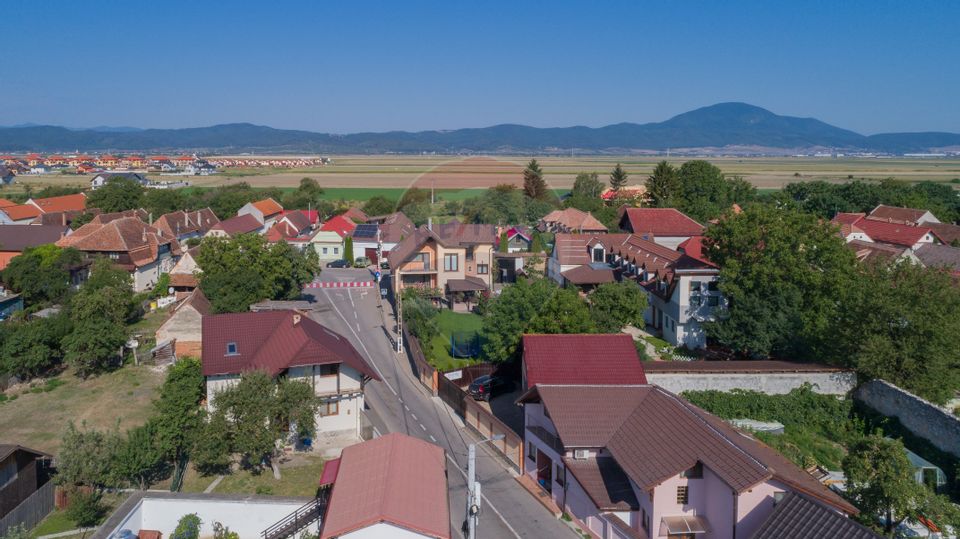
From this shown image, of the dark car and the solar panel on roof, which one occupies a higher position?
the solar panel on roof

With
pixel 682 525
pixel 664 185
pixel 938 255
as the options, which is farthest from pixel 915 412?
pixel 664 185

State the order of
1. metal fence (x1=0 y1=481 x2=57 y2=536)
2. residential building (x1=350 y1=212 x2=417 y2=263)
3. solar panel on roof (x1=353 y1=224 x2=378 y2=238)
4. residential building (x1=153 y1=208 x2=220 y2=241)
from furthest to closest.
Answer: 1. solar panel on roof (x1=353 y1=224 x2=378 y2=238)
2. residential building (x1=153 y1=208 x2=220 y2=241)
3. residential building (x1=350 y1=212 x2=417 y2=263)
4. metal fence (x1=0 y1=481 x2=57 y2=536)

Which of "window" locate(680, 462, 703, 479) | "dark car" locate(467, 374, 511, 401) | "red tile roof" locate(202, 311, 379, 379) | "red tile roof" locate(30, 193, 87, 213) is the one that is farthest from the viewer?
"red tile roof" locate(30, 193, 87, 213)

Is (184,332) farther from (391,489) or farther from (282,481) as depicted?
(391,489)

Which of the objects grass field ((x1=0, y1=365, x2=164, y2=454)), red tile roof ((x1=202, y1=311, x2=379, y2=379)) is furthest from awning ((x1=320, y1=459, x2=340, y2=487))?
grass field ((x1=0, y1=365, x2=164, y2=454))

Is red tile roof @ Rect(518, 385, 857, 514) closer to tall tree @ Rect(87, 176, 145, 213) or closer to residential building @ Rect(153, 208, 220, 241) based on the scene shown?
residential building @ Rect(153, 208, 220, 241)

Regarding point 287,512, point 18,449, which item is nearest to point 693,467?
point 287,512

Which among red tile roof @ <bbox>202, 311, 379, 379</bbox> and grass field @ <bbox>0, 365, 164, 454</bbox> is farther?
grass field @ <bbox>0, 365, 164, 454</bbox>
